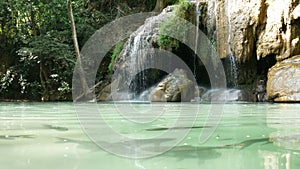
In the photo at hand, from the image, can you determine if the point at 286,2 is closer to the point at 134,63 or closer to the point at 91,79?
the point at 134,63

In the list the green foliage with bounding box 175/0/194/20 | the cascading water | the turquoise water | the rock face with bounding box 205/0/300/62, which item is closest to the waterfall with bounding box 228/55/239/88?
the cascading water

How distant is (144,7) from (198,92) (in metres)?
7.10

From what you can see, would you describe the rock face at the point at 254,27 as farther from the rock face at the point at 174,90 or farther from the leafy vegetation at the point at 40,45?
the leafy vegetation at the point at 40,45

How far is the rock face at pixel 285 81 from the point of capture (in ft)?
21.8

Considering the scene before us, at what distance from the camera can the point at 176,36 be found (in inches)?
391

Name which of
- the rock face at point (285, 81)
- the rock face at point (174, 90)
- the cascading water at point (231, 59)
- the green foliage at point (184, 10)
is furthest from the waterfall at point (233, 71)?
the rock face at point (285, 81)

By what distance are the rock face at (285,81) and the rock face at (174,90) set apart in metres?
2.44

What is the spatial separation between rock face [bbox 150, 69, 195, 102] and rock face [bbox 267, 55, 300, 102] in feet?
8.02

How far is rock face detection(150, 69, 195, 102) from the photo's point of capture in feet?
29.2

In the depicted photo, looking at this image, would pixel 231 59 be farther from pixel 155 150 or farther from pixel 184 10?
pixel 155 150

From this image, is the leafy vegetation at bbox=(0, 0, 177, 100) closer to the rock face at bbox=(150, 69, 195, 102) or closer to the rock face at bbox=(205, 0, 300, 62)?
the rock face at bbox=(205, 0, 300, 62)

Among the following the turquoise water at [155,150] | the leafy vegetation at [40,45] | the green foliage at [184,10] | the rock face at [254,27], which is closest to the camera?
the turquoise water at [155,150]

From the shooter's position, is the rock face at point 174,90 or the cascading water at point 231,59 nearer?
the rock face at point 174,90

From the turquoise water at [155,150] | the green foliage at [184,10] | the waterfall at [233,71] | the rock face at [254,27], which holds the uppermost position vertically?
the green foliage at [184,10]
